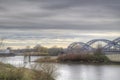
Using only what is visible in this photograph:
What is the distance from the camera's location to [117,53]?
10681 centimetres

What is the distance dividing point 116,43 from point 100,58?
41903mm

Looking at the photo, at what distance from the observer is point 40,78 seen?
19672 mm

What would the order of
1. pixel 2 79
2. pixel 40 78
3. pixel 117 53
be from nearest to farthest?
pixel 2 79
pixel 40 78
pixel 117 53

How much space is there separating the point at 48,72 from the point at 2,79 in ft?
30.4

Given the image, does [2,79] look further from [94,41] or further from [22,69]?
[94,41]

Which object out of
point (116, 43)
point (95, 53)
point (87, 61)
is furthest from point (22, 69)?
point (116, 43)

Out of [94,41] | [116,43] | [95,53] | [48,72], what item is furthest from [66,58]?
[48,72]

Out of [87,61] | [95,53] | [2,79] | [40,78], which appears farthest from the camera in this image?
[95,53]

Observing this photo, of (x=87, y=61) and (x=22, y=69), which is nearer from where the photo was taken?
Result: (x=22, y=69)

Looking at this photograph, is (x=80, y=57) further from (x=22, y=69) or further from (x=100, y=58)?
(x=22, y=69)

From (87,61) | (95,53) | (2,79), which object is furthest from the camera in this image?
(95,53)

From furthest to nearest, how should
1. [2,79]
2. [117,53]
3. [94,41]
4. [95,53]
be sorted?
[94,41] < [117,53] < [95,53] < [2,79]

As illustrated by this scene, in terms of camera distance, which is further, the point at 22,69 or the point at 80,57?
the point at 80,57

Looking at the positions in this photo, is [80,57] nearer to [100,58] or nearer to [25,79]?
[100,58]
